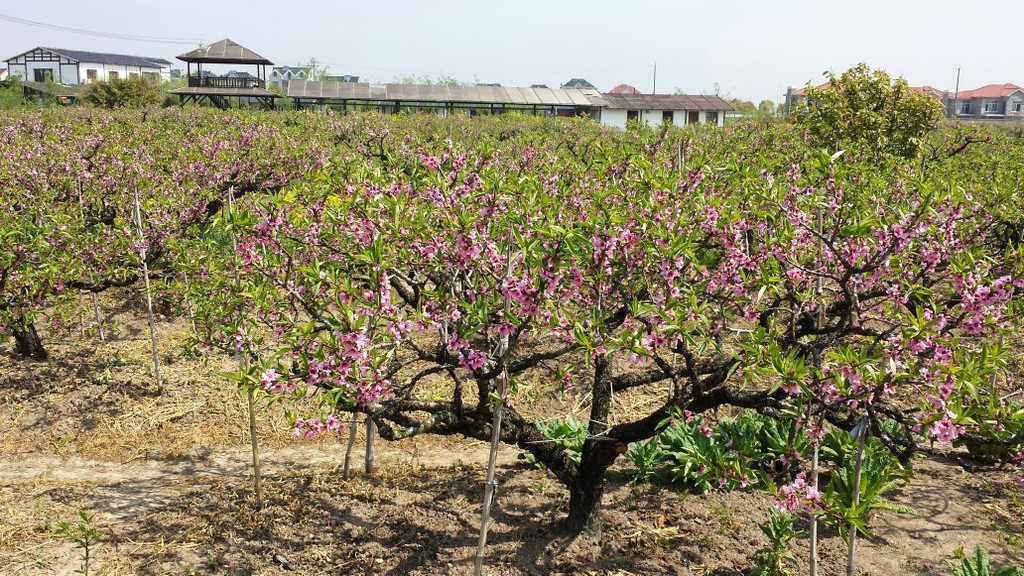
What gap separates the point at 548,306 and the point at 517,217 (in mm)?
730

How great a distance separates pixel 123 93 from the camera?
39281mm

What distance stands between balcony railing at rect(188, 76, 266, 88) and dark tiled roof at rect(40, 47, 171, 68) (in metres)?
61.9

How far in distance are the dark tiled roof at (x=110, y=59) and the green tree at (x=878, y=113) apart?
10308 cm

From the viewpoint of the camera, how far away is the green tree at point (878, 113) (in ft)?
47.2

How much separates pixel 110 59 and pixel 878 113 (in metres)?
111

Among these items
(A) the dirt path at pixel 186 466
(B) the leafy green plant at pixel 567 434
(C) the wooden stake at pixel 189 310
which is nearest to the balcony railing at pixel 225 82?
(C) the wooden stake at pixel 189 310

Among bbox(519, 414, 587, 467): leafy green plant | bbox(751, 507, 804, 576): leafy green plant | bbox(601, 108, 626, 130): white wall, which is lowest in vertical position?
bbox(751, 507, 804, 576): leafy green plant

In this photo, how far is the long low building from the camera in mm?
48812

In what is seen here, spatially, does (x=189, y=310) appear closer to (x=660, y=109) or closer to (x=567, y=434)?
(x=567, y=434)

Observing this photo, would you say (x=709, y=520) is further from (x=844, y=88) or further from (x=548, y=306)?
(x=844, y=88)

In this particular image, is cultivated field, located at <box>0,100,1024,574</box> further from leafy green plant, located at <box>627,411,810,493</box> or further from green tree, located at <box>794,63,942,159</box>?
green tree, located at <box>794,63,942,159</box>

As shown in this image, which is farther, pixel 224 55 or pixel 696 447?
pixel 224 55

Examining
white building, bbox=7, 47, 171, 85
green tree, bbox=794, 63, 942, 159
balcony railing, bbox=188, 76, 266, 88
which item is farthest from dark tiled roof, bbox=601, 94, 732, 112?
white building, bbox=7, 47, 171, 85

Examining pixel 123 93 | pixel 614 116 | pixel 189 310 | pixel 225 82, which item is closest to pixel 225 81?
pixel 225 82
